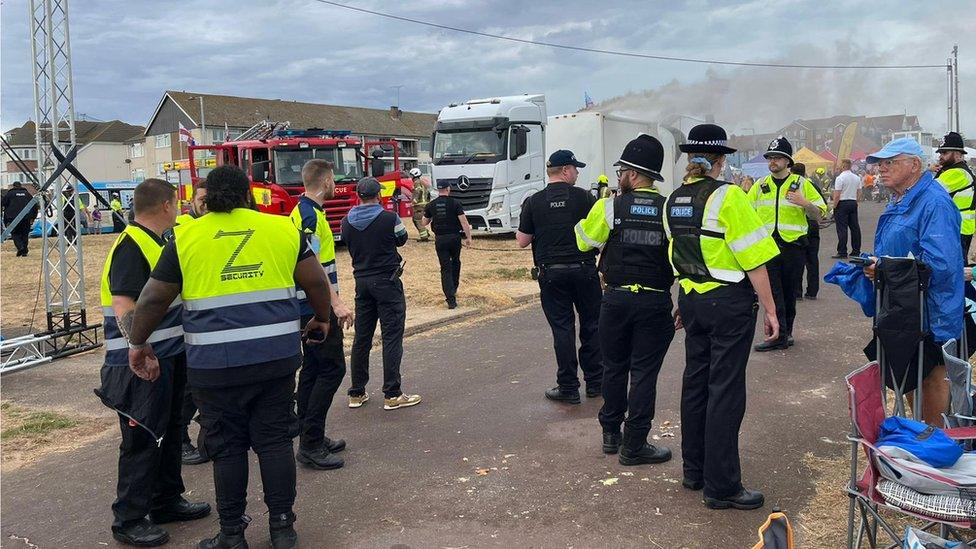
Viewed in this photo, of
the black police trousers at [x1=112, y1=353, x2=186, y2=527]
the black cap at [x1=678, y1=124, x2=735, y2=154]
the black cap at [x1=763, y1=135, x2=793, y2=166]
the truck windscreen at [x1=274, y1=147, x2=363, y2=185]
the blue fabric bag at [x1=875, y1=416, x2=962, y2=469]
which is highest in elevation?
the truck windscreen at [x1=274, y1=147, x2=363, y2=185]

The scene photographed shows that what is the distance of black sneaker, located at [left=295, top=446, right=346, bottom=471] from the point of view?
5012mm

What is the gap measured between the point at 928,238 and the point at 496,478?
2869mm

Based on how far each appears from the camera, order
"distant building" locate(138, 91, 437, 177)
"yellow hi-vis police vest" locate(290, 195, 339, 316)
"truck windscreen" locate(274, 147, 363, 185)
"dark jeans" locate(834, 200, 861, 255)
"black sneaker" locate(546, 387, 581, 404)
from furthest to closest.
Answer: "distant building" locate(138, 91, 437, 177)
"truck windscreen" locate(274, 147, 363, 185)
"dark jeans" locate(834, 200, 861, 255)
"black sneaker" locate(546, 387, 581, 404)
"yellow hi-vis police vest" locate(290, 195, 339, 316)

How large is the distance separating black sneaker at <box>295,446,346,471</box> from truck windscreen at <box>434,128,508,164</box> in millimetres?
14945

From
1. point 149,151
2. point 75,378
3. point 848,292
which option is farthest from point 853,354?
point 149,151

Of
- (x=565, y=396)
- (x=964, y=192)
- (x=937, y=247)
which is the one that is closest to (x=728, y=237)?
(x=937, y=247)

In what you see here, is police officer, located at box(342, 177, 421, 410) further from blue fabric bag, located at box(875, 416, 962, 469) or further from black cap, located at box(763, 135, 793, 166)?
black cap, located at box(763, 135, 793, 166)

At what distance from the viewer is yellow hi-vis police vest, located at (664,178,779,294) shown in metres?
3.93

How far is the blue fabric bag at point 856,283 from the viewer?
13.9 ft

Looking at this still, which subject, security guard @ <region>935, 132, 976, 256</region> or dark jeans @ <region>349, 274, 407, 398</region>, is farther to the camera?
security guard @ <region>935, 132, 976, 256</region>

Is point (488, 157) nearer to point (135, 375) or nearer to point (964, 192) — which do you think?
point (964, 192)

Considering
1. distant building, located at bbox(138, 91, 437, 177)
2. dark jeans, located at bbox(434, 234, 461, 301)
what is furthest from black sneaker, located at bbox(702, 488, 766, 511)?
distant building, located at bbox(138, 91, 437, 177)

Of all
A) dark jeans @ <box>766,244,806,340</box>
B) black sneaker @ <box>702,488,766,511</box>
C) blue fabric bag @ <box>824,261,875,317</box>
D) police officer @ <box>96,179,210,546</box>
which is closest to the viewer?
police officer @ <box>96,179,210,546</box>

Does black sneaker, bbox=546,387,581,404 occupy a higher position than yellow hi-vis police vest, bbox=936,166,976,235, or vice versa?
yellow hi-vis police vest, bbox=936,166,976,235
